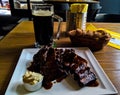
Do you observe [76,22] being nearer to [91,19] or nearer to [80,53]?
[80,53]

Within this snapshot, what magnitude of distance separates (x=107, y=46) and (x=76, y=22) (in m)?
0.23

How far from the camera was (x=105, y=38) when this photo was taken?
2.98 ft

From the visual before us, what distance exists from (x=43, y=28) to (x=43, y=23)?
3cm

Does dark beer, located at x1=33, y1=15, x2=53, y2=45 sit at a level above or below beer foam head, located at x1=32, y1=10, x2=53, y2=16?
below

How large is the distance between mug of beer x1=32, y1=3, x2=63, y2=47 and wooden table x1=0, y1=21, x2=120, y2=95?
0.06m

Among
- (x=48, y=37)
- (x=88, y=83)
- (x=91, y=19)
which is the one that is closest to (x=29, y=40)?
(x=48, y=37)

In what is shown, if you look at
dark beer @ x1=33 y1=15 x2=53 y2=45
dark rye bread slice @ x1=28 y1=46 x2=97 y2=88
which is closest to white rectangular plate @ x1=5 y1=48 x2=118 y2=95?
dark rye bread slice @ x1=28 y1=46 x2=97 y2=88

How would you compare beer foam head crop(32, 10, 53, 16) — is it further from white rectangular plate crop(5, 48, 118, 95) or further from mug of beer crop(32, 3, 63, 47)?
white rectangular plate crop(5, 48, 118, 95)

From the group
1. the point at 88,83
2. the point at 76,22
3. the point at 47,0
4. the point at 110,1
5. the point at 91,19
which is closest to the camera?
the point at 88,83

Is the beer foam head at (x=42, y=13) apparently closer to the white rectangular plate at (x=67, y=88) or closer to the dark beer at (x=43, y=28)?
the dark beer at (x=43, y=28)

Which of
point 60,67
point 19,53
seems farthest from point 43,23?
point 60,67

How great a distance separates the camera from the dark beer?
96cm

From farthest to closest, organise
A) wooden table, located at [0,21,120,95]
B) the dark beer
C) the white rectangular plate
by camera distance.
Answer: the dark beer
wooden table, located at [0,21,120,95]
the white rectangular plate

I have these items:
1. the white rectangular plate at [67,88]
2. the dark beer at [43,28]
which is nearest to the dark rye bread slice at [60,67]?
the white rectangular plate at [67,88]
